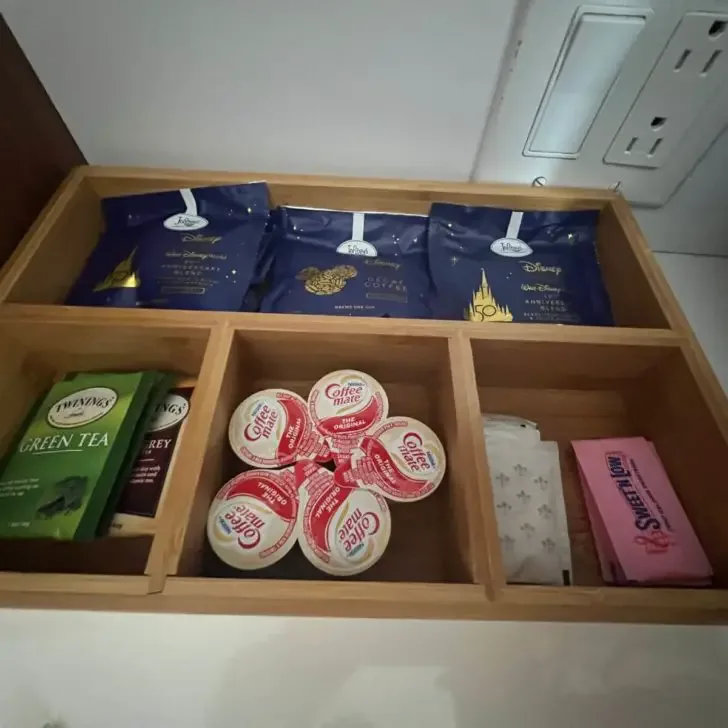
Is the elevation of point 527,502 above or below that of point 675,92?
below

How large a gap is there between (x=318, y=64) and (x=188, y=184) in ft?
0.93

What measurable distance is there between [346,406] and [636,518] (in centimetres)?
39

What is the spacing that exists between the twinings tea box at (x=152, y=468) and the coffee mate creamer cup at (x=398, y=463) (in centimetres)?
22

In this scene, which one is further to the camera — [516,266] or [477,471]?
[516,266]

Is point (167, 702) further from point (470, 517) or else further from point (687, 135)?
point (687, 135)

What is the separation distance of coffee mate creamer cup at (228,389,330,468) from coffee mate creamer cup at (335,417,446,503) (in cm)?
5

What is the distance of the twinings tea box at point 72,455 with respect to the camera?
2.14 feet

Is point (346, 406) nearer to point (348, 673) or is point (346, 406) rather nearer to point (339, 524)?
point (339, 524)

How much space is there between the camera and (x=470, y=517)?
24.4 inches

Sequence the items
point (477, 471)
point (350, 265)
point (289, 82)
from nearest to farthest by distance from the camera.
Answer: point (477, 471) < point (289, 82) < point (350, 265)

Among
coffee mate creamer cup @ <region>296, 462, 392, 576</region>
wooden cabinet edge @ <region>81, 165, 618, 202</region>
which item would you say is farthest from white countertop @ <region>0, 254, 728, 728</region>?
wooden cabinet edge @ <region>81, 165, 618, 202</region>

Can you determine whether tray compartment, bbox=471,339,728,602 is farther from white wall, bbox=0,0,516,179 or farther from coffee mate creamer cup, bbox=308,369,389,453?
white wall, bbox=0,0,516,179

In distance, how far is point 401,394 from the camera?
2.88ft

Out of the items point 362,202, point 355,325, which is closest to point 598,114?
point 362,202
